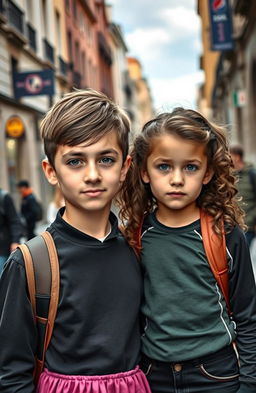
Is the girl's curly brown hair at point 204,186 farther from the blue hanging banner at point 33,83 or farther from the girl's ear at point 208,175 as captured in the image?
the blue hanging banner at point 33,83

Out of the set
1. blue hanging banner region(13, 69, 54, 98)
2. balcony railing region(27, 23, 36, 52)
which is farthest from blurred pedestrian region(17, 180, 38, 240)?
balcony railing region(27, 23, 36, 52)

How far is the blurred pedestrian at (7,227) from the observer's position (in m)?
5.18

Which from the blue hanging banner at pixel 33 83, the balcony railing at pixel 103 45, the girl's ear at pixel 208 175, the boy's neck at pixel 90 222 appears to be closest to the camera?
the boy's neck at pixel 90 222

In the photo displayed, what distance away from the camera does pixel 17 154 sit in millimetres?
15508

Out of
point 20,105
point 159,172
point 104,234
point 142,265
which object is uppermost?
point 20,105

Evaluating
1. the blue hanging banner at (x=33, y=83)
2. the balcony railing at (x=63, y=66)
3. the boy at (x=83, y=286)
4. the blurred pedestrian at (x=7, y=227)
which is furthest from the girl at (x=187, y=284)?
the blue hanging banner at (x=33, y=83)

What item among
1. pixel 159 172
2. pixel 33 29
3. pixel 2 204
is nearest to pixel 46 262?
pixel 159 172

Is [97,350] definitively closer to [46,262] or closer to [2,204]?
[46,262]

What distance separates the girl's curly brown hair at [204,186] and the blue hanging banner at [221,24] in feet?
50.4

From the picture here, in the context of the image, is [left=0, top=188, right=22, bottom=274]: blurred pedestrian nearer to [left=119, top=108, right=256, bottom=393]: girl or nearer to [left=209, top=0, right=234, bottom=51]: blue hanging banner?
[left=119, top=108, right=256, bottom=393]: girl

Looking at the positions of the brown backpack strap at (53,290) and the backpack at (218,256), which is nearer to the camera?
the brown backpack strap at (53,290)

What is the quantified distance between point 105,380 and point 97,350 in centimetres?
9

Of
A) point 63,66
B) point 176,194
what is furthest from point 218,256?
point 63,66

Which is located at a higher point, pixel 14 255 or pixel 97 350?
pixel 14 255
